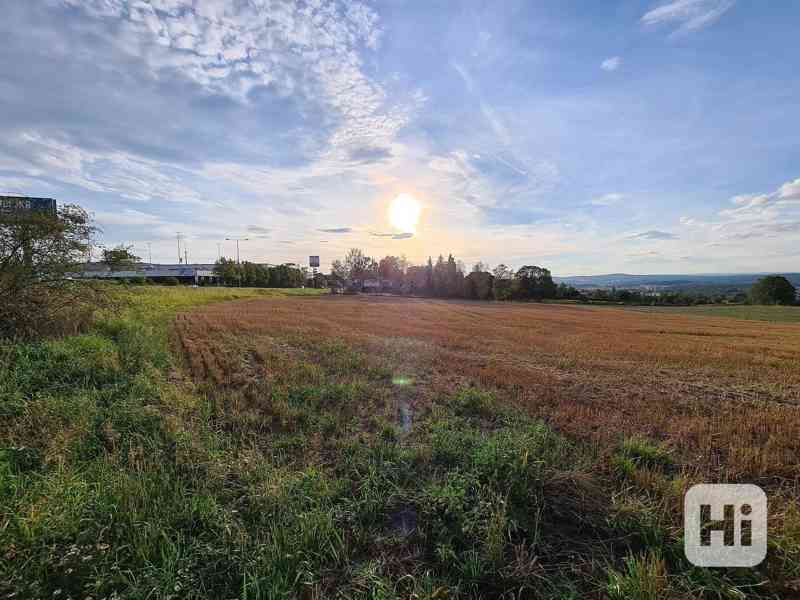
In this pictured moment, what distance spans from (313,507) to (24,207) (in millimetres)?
12804

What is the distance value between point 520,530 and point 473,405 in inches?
133

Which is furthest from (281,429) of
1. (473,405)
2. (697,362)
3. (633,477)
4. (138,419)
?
(697,362)

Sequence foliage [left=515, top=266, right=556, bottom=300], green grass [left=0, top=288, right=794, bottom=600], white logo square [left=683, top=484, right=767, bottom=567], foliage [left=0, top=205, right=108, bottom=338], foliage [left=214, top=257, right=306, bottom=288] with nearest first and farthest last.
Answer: green grass [left=0, top=288, right=794, bottom=600] < white logo square [left=683, top=484, right=767, bottom=567] < foliage [left=0, top=205, right=108, bottom=338] < foliage [left=515, top=266, right=556, bottom=300] < foliage [left=214, top=257, right=306, bottom=288]

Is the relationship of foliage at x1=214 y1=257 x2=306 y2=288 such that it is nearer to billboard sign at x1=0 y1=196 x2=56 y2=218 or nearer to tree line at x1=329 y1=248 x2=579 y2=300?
tree line at x1=329 y1=248 x2=579 y2=300

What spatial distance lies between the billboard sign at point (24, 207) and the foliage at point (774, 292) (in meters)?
116

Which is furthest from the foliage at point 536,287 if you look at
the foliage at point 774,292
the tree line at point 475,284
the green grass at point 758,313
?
the foliage at point 774,292

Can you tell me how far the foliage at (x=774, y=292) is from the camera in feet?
245

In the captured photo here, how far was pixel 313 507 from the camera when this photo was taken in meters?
3.43

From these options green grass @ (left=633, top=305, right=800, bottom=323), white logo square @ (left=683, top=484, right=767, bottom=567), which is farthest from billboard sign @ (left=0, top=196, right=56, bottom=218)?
green grass @ (left=633, top=305, right=800, bottom=323)

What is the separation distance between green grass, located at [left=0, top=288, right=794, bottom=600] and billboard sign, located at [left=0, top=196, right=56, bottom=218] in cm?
660

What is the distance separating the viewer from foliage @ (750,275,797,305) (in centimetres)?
7469

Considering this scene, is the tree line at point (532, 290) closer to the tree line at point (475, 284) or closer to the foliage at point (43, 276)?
the tree line at point (475, 284)

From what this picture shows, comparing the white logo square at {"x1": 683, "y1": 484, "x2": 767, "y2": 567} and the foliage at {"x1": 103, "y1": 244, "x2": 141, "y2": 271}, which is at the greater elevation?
the foliage at {"x1": 103, "y1": 244, "x2": 141, "y2": 271}

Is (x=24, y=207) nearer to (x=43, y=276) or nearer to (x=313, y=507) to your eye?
(x=43, y=276)
